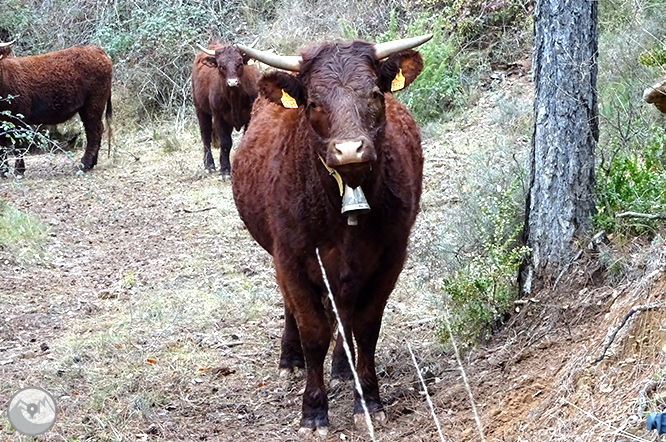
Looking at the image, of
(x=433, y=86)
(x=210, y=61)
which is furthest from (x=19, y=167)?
(x=433, y=86)

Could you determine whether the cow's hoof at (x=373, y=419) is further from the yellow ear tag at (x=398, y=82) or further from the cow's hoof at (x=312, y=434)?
the yellow ear tag at (x=398, y=82)

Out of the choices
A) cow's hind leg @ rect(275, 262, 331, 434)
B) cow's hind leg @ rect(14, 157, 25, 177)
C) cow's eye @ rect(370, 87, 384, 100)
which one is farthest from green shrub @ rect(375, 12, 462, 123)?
cow's eye @ rect(370, 87, 384, 100)

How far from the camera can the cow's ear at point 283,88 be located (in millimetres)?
4805

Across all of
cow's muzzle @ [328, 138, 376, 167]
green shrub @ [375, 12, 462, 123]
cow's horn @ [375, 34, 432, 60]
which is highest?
cow's horn @ [375, 34, 432, 60]

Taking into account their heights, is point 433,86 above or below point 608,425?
below

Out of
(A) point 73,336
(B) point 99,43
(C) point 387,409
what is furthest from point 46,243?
(B) point 99,43

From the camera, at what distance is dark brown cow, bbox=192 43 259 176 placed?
13.8m

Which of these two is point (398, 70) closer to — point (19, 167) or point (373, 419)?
point (373, 419)

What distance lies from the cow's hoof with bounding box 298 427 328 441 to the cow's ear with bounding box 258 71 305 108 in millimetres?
1961

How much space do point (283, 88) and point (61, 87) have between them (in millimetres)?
12413

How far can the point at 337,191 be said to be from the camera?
474cm

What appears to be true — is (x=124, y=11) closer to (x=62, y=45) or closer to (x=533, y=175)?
(x=62, y=45)

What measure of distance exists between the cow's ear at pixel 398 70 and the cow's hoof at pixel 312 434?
208 centimetres

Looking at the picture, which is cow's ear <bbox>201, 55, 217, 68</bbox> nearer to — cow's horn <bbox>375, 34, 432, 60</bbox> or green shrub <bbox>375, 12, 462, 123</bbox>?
green shrub <bbox>375, 12, 462, 123</bbox>
